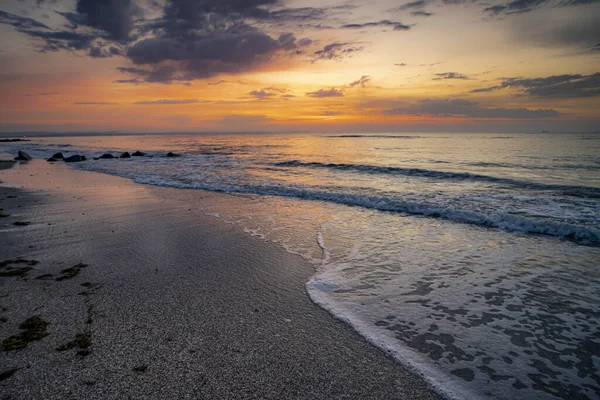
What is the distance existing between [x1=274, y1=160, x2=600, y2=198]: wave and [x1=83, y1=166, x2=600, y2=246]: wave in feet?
21.7

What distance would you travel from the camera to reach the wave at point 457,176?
14.2m

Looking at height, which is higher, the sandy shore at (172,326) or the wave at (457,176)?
the wave at (457,176)

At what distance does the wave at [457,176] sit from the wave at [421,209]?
6.62 meters

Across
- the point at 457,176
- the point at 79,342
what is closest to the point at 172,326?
the point at 79,342

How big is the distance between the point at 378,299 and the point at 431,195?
9.93 metres

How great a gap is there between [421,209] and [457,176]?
9.92 meters

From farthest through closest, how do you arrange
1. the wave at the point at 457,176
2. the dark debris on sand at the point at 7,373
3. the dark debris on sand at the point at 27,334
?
the wave at the point at 457,176 < the dark debris on sand at the point at 27,334 < the dark debris on sand at the point at 7,373

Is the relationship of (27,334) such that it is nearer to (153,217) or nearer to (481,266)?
(153,217)

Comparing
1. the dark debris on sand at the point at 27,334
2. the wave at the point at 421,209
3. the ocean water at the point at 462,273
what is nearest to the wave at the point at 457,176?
the ocean water at the point at 462,273

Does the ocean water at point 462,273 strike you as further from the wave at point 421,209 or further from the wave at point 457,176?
the wave at point 457,176

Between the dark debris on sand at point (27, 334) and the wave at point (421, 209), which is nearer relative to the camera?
the dark debris on sand at point (27, 334)

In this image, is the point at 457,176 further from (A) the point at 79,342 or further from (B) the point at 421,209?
(A) the point at 79,342

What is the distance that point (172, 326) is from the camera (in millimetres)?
4027

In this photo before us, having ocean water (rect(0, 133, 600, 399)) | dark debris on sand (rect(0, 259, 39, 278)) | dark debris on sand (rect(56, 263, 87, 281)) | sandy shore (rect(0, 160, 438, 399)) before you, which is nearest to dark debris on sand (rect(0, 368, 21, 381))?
sandy shore (rect(0, 160, 438, 399))
